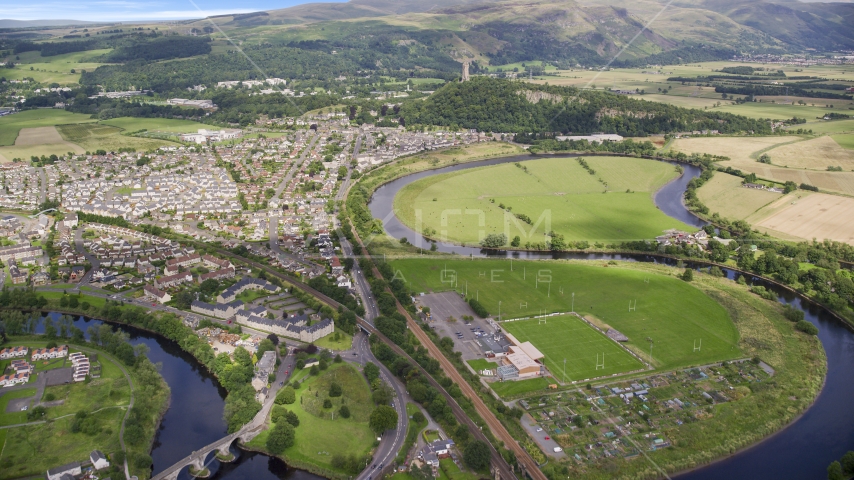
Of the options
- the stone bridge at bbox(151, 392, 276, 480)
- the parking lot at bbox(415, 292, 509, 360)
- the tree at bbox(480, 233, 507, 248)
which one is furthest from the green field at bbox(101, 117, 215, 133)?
the stone bridge at bbox(151, 392, 276, 480)

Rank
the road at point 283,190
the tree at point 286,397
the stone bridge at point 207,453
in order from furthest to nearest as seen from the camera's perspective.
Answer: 1. the road at point 283,190
2. the tree at point 286,397
3. the stone bridge at point 207,453

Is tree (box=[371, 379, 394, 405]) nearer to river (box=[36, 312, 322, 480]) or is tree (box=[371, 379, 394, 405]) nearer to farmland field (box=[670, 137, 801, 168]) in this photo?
river (box=[36, 312, 322, 480])

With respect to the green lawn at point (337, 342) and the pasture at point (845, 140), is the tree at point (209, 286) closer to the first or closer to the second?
the green lawn at point (337, 342)

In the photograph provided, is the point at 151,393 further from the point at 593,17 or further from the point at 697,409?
the point at 593,17

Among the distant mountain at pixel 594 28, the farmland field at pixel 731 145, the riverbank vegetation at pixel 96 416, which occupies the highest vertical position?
the distant mountain at pixel 594 28

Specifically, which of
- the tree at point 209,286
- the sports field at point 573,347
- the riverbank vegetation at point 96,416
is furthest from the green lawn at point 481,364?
the tree at point 209,286

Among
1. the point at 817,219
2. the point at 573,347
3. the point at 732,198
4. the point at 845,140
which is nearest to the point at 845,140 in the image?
the point at 845,140
